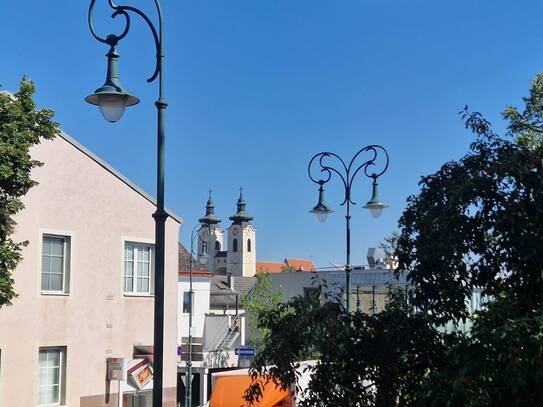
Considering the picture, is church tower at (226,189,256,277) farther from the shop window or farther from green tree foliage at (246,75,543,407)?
green tree foliage at (246,75,543,407)

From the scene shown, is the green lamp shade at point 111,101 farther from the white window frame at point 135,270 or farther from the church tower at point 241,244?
the church tower at point 241,244

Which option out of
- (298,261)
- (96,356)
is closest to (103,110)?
(96,356)

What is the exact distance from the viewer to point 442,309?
7.25 metres

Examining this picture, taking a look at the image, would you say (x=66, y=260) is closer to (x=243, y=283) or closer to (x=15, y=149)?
(x=15, y=149)

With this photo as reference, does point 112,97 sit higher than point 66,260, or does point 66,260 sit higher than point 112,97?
point 112,97

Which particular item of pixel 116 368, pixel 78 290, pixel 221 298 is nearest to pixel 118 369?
pixel 116 368

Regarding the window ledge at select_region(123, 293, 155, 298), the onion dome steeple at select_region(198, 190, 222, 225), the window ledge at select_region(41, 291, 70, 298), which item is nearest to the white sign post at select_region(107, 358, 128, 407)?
the window ledge at select_region(123, 293, 155, 298)

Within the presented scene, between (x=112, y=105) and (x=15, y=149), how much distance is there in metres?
7.11

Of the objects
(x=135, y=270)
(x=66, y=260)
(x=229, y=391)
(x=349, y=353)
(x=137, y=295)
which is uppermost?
(x=66, y=260)

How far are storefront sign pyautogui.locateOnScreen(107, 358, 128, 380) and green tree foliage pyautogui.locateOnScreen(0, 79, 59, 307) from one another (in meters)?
4.71

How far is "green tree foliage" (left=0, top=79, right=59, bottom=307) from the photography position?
14.5 m

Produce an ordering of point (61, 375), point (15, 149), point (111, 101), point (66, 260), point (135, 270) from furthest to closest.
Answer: point (135, 270) → point (66, 260) → point (61, 375) → point (15, 149) → point (111, 101)

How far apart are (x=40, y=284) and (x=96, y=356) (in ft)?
8.14

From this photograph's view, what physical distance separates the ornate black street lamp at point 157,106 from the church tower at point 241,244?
13896 centimetres
